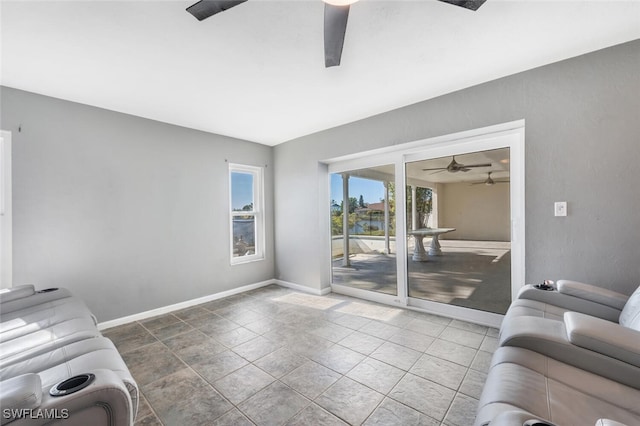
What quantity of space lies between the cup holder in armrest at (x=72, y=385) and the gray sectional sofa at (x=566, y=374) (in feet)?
5.07

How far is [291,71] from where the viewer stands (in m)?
2.38

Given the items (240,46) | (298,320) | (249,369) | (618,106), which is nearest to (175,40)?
(240,46)

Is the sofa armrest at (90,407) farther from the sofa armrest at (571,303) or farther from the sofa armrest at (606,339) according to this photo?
the sofa armrest at (571,303)

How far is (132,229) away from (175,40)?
7.65ft

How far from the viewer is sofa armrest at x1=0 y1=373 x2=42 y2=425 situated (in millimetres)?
885

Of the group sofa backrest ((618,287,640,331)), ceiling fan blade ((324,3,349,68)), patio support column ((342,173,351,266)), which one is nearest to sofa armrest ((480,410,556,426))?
sofa backrest ((618,287,640,331))

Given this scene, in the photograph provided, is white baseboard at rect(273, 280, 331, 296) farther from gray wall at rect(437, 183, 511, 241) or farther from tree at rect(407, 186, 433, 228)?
gray wall at rect(437, 183, 511, 241)

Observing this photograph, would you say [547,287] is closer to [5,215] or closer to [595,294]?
[595,294]

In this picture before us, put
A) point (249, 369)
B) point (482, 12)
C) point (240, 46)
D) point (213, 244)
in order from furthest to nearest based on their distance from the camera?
point (213, 244)
point (249, 369)
point (240, 46)
point (482, 12)

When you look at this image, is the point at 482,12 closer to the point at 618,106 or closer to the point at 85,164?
the point at 618,106

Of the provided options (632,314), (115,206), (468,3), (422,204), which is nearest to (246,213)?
(115,206)

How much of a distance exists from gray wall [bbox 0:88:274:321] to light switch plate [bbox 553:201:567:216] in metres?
4.05

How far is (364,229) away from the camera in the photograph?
13.2 feet

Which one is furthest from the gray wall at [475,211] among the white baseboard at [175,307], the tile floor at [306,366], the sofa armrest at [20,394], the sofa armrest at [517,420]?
the sofa armrest at [20,394]
